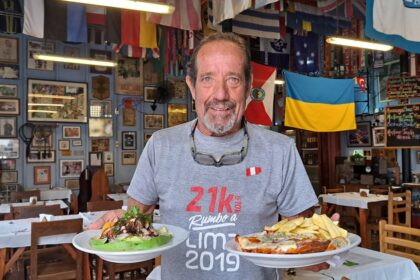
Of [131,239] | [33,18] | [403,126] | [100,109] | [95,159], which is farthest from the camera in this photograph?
[100,109]

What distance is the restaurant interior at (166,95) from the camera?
6.19 metres

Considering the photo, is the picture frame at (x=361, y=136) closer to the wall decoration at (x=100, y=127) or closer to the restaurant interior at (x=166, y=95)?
the restaurant interior at (x=166, y=95)

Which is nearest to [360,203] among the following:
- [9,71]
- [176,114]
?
Answer: [176,114]

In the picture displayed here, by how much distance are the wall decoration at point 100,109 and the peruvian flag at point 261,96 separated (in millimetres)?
4059


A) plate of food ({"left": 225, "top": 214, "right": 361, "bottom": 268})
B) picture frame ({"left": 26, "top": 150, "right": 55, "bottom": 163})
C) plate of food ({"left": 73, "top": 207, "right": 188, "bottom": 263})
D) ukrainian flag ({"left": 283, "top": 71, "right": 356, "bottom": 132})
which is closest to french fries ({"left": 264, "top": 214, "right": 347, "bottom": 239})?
plate of food ({"left": 225, "top": 214, "right": 361, "bottom": 268})

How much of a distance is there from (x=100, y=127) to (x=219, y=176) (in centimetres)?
842

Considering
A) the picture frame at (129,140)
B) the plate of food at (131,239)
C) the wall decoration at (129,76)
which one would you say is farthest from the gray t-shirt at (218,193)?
the wall decoration at (129,76)

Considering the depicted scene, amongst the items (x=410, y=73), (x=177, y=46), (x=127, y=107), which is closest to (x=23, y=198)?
(x=127, y=107)

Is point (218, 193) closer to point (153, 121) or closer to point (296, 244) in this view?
point (296, 244)

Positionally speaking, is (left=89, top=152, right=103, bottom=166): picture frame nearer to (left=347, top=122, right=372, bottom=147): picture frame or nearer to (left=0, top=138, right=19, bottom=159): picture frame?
(left=0, top=138, right=19, bottom=159): picture frame

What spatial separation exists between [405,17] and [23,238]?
5.48 m

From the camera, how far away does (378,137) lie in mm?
10297

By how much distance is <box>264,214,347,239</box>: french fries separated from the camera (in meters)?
1.39

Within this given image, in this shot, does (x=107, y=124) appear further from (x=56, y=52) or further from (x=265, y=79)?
(x=265, y=79)
